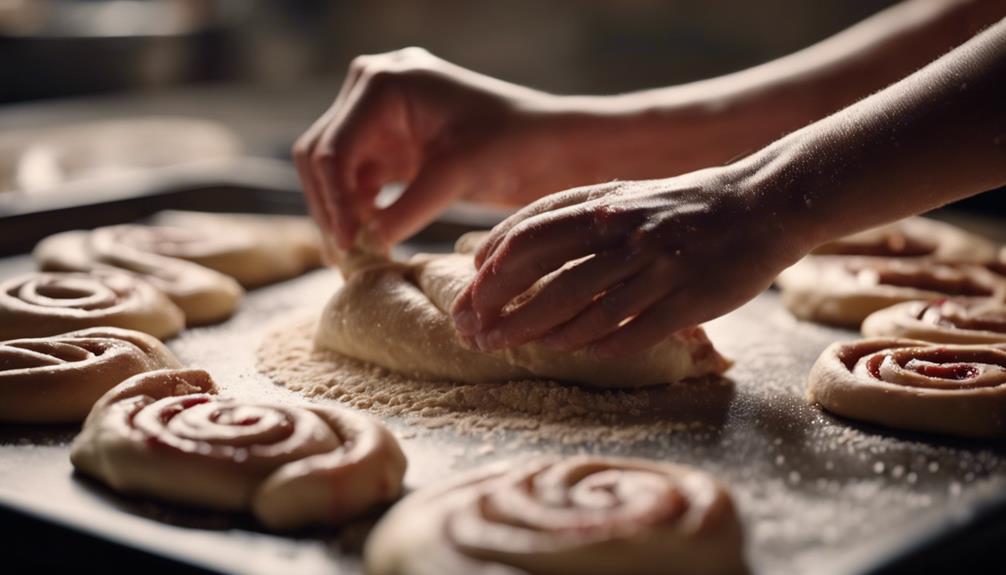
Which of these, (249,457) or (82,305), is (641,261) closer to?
(249,457)

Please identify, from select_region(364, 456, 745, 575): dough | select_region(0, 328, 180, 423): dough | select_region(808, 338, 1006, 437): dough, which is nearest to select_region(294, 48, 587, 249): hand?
select_region(0, 328, 180, 423): dough

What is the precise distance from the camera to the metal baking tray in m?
1.31

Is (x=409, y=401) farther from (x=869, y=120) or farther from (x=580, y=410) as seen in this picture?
(x=869, y=120)

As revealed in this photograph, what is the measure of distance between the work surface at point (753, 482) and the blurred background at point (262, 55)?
2.81m

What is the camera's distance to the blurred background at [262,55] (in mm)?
5156

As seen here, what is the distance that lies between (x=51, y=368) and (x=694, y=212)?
3.64 ft

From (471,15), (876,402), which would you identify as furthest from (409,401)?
(471,15)

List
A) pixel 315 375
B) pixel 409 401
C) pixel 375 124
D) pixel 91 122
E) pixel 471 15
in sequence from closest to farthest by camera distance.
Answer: pixel 409 401, pixel 315 375, pixel 375 124, pixel 91 122, pixel 471 15

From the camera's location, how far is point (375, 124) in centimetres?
252

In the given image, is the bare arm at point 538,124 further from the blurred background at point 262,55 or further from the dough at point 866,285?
the blurred background at point 262,55

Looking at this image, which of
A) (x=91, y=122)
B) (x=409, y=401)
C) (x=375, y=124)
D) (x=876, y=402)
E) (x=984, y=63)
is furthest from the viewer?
(x=91, y=122)

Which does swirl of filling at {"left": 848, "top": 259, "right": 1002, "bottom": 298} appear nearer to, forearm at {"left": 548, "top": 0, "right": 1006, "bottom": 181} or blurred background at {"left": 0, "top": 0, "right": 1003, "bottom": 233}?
forearm at {"left": 548, "top": 0, "right": 1006, "bottom": 181}

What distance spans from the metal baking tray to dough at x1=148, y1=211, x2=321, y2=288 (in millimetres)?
689

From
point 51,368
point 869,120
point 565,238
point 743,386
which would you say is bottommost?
point 743,386
